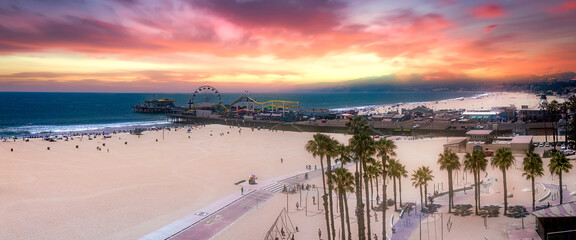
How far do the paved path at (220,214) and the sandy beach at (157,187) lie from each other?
1.05 m

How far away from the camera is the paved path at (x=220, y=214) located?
1051 inches

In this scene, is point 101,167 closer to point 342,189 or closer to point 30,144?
point 30,144

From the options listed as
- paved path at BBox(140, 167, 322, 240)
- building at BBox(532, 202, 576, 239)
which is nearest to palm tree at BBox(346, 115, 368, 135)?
building at BBox(532, 202, 576, 239)

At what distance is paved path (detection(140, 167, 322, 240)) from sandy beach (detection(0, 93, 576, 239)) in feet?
3.45

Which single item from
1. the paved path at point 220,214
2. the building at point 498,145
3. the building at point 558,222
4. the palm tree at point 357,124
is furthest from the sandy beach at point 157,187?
the palm tree at point 357,124

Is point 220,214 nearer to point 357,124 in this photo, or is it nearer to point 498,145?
point 357,124

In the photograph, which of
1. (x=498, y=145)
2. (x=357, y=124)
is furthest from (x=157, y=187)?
(x=498, y=145)

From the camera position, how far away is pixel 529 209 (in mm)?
28688

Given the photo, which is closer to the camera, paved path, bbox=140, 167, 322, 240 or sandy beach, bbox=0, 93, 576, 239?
paved path, bbox=140, 167, 322, 240

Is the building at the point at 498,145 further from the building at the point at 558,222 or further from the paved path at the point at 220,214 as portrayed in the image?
the paved path at the point at 220,214

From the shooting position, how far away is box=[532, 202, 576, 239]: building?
68.8ft

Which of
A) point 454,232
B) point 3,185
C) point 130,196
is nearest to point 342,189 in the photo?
point 454,232

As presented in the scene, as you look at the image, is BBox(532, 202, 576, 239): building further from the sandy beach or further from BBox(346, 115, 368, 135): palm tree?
BBox(346, 115, 368, 135): palm tree

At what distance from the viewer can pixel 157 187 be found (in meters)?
40.3
